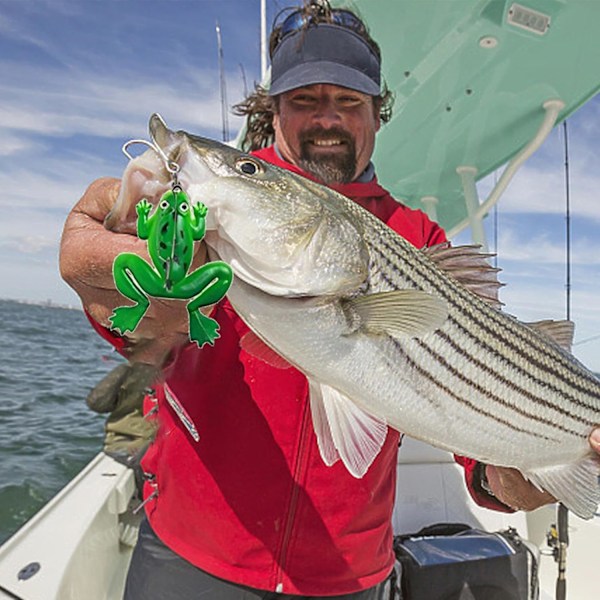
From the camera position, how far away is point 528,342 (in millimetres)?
1981

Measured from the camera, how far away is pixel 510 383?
189cm

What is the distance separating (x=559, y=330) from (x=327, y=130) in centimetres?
139

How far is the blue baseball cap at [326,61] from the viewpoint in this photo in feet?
8.65

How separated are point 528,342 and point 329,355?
0.80 meters

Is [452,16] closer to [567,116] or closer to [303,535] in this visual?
[567,116]

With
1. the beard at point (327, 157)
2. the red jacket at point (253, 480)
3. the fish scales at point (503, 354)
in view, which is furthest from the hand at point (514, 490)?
the beard at point (327, 157)

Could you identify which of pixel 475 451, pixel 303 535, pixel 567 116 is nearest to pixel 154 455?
pixel 303 535

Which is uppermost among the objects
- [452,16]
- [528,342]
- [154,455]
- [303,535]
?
[452,16]

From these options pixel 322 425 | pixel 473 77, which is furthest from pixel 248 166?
pixel 473 77

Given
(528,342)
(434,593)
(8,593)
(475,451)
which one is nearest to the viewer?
(475,451)

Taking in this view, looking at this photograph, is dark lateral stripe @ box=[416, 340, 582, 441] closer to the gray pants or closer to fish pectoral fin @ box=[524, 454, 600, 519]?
fish pectoral fin @ box=[524, 454, 600, 519]

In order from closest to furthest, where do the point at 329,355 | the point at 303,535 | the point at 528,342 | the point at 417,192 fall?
the point at 329,355 → the point at 528,342 → the point at 303,535 → the point at 417,192

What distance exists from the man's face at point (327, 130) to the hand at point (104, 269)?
1.40 meters

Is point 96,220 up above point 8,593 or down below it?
above
